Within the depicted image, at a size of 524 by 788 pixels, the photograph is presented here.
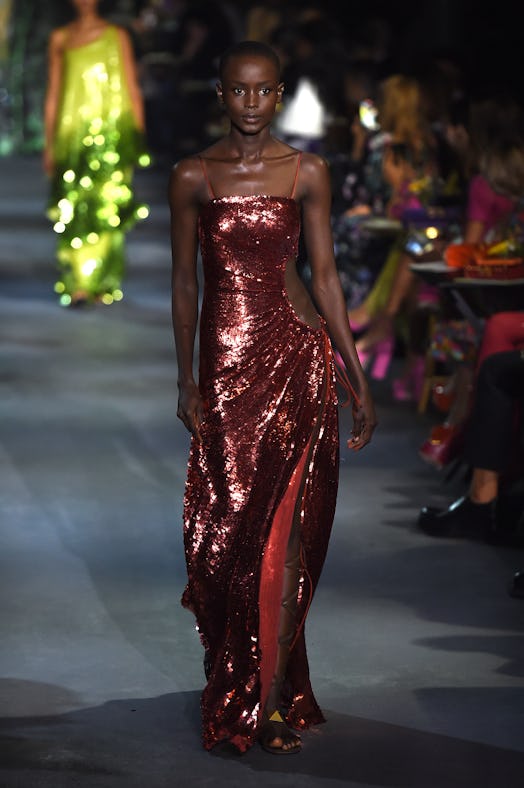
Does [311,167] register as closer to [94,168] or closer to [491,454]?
[491,454]

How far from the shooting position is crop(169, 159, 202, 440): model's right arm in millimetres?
3934

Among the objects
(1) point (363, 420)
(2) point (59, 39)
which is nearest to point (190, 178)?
(1) point (363, 420)

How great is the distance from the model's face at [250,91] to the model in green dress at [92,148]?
6.12 meters

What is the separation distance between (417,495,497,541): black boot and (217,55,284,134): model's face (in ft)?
7.23

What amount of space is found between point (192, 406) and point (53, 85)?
20.9ft

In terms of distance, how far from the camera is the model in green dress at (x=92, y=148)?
9.98m

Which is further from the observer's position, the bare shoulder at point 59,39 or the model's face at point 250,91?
the bare shoulder at point 59,39

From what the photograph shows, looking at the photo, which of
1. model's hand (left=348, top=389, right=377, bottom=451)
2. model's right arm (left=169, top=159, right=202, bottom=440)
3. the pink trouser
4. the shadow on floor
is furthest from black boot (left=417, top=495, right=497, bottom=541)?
model's right arm (left=169, top=159, right=202, bottom=440)

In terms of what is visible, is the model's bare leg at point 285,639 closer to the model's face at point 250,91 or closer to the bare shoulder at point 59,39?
the model's face at point 250,91

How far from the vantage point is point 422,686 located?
440cm

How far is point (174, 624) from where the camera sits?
193 inches

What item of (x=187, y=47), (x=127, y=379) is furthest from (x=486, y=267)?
(x=187, y=47)

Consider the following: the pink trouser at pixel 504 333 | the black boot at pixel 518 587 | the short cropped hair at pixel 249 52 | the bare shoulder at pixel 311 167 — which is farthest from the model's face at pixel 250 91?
the pink trouser at pixel 504 333

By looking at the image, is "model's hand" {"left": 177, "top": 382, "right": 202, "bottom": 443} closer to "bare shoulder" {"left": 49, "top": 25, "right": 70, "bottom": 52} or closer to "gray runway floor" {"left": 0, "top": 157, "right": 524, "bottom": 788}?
"gray runway floor" {"left": 0, "top": 157, "right": 524, "bottom": 788}
